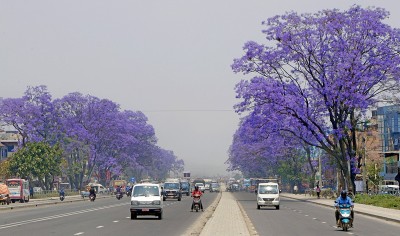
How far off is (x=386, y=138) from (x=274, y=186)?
7238 centimetres

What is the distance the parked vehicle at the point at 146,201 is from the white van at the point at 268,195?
1736cm

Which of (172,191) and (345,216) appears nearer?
(345,216)

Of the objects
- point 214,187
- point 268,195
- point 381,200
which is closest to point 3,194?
point 268,195

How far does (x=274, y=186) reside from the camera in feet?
181

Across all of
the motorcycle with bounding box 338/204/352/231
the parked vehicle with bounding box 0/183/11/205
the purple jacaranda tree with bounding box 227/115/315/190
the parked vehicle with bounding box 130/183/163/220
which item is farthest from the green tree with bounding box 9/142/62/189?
the motorcycle with bounding box 338/204/352/231

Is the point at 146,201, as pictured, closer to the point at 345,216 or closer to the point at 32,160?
the point at 345,216

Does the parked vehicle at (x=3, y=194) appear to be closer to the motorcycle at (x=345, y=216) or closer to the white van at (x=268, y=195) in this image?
the white van at (x=268, y=195)

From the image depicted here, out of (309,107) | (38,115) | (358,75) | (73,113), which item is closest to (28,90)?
(38,115)

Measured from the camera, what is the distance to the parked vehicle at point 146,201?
37.9 m

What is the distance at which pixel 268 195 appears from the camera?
55.2 meters

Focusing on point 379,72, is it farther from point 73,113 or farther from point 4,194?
point 73,113

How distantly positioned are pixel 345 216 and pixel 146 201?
12.1 m

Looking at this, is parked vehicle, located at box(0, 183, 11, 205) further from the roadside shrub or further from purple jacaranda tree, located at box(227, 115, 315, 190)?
the roadside shrub

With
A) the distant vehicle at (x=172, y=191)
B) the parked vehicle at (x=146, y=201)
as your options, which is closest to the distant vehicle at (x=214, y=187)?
the distant vehicle at (x=172, y=191)
